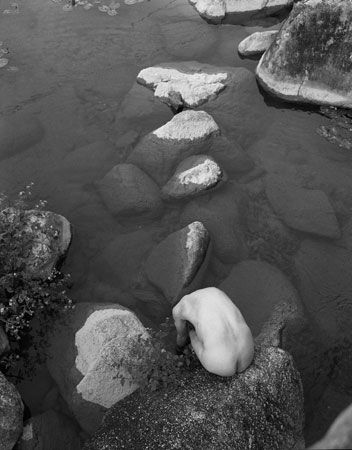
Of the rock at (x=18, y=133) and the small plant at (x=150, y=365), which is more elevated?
the rock at (x=18, y=133)

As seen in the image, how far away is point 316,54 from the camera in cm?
995

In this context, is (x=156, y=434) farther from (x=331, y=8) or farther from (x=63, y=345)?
(x=331, y=8)

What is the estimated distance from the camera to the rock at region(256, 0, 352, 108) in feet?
31.9

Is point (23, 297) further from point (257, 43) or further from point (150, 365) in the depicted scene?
point (257, 43)

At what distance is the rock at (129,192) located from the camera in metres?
8.56

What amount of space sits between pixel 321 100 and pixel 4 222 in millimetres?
7280

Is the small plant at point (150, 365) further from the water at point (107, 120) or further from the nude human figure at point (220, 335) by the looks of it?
the water at point (107, 120)

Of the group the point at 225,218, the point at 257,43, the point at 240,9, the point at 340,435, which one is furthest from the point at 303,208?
the point at 240,9

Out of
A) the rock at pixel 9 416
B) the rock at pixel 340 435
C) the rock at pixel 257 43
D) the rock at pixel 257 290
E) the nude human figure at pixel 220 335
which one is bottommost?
the rock at pixel 257 290

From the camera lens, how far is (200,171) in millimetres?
8656

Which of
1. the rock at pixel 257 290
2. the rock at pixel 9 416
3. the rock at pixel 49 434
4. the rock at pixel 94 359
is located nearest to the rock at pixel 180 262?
the rock at pixel 257 290

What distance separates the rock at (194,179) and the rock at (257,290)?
1739 millimetres

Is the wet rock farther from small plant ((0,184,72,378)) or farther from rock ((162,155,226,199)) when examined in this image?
small plant ((0,184,72,378))

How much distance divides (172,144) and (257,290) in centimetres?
358
